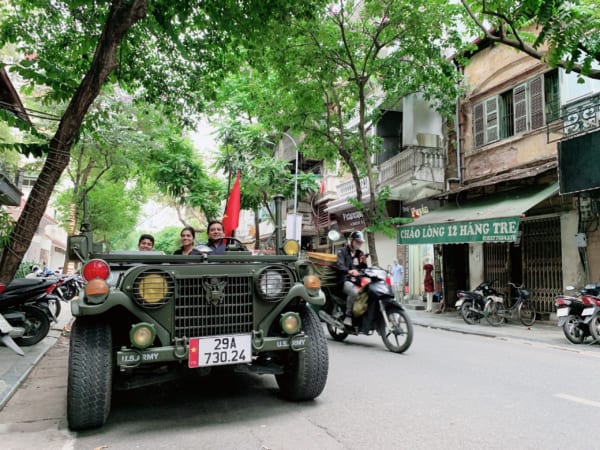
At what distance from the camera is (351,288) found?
7770mm

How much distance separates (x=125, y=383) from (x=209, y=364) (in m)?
0.65

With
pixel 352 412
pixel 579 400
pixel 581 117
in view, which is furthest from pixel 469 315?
pixel 352 412

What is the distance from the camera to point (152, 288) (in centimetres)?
377

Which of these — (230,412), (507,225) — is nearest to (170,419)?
(230,412)

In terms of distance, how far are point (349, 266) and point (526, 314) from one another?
6.71 metres

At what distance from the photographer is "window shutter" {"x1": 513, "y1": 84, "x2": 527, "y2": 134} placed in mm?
13703

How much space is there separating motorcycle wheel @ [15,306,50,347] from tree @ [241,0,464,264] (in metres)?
7.10

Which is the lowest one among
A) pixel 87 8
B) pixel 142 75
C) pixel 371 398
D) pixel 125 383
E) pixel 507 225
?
pixel 371 398

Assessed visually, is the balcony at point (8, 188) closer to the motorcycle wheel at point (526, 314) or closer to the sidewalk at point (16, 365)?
the sidewalk at point (16, 365)

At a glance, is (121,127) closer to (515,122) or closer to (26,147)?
(26,147)

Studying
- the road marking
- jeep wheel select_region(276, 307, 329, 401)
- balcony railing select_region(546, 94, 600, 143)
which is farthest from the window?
jeep wheel select_region(276, 307, 329, 401)

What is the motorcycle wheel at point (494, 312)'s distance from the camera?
40.5 feet

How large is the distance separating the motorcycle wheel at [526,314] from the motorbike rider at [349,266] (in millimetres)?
6258

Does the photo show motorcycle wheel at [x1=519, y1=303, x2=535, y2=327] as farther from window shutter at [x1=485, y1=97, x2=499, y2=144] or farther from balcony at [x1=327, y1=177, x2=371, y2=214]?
balcony at [x1=327, y1=177, x2=371, y2=214]
